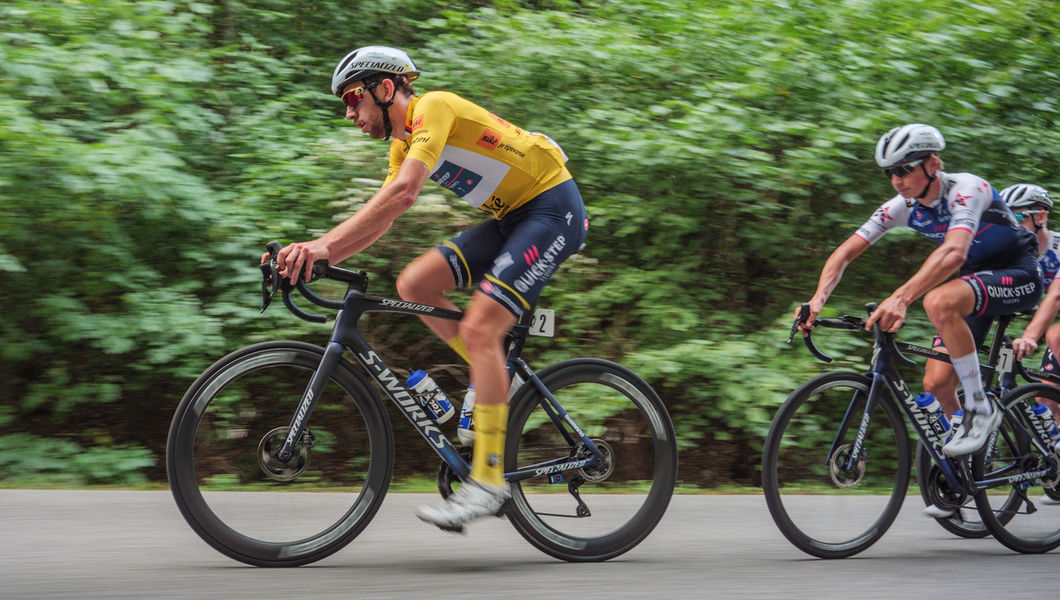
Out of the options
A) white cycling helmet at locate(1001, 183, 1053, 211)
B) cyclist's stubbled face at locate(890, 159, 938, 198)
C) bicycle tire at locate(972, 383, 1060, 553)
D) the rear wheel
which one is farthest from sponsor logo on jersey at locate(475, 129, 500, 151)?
white cycling helmet at locate(1001, 183, 1053, 211)

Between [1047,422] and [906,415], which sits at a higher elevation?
[906,415]

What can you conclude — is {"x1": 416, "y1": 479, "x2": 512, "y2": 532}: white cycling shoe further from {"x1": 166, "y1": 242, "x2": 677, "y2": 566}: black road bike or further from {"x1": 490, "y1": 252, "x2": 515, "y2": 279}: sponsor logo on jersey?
{"x1": 490, "y1": 252, "x2": 515, "y2": 279}: sponsor logo on jersey

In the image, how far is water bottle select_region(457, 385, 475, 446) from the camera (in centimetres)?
388

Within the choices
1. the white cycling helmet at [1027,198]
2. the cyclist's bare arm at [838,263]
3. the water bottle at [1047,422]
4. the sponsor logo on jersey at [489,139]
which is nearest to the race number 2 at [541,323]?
the sponsor logo on jersey at [489,139]

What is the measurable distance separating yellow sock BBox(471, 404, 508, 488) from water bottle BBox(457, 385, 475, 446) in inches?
2.5

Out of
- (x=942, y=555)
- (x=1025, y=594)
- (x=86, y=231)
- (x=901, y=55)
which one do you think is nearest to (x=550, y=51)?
(x=901, y=55)

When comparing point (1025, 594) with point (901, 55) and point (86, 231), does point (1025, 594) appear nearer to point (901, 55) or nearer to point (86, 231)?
point (901, 55)

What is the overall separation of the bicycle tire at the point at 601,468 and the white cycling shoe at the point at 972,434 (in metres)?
1.44

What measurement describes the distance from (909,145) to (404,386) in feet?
8.47

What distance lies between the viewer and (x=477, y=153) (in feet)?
12.5

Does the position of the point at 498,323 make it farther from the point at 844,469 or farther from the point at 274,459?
the point at 844,469

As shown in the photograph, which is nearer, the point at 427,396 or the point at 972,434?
the point at 427,396

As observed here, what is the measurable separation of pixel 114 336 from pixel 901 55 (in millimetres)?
6150

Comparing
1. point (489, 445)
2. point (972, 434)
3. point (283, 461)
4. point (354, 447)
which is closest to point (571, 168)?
point (972, 434)
